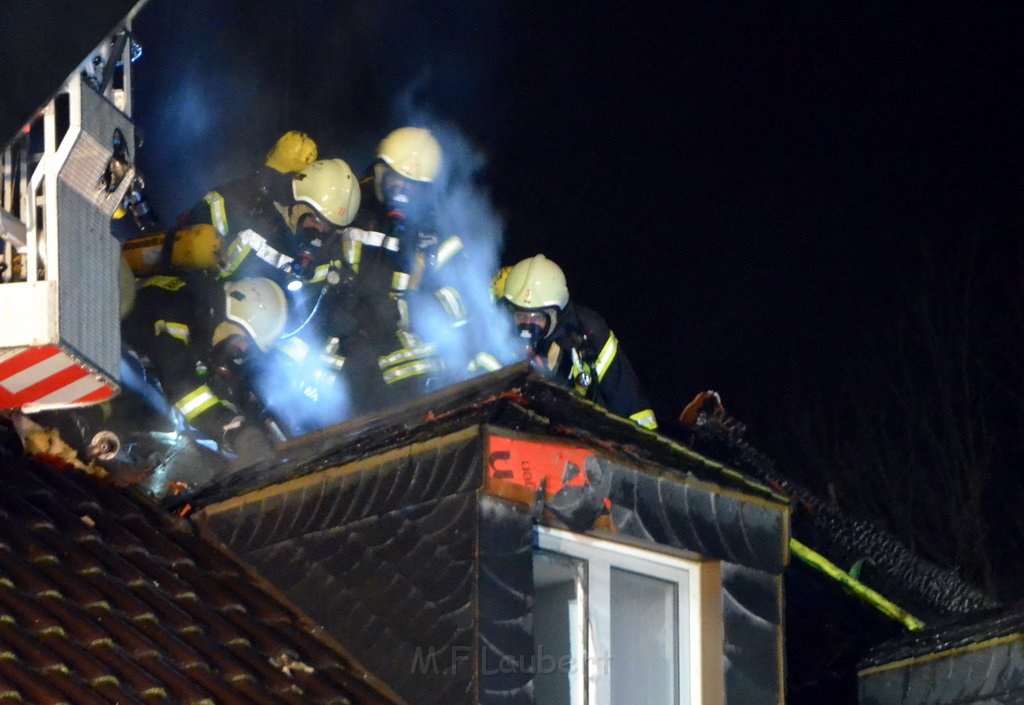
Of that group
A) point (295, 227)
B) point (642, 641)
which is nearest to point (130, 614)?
point (642, 641)

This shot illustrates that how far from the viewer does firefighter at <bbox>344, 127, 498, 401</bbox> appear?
1266cm

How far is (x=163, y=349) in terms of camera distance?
11.5 meters

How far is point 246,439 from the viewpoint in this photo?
1110 centimetres

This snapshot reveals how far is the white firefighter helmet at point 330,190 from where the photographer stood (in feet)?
41.8

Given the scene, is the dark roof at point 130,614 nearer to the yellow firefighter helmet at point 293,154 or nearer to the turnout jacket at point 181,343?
Answer: the turnout jacket at point 181,343

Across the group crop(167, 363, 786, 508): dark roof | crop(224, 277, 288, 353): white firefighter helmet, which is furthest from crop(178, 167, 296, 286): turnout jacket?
crop(167, 363, 786, 508): dark roof

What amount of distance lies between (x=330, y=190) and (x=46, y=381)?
244 inches

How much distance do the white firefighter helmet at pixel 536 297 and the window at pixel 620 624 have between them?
21.4ft

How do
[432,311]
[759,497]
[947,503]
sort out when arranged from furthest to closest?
[947,503] < [432,311] < [759,497]

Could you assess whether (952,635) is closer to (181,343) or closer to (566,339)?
(181,343)

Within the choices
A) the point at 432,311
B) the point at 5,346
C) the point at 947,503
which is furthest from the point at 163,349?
the point at 947,503

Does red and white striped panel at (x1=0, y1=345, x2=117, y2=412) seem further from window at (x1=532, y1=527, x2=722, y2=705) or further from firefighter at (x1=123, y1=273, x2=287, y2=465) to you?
firefighter at (x1=123, y1=273, x2=287, y2=465)

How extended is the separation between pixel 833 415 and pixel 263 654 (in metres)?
17.6

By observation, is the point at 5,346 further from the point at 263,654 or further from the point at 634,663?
the point at 634,663
